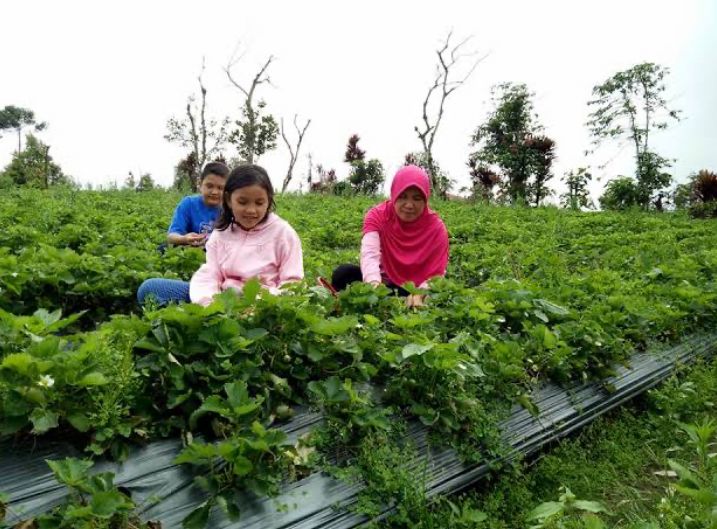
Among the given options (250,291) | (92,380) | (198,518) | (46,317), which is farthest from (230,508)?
(46,317)

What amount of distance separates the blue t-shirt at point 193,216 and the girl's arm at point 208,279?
1512 mm

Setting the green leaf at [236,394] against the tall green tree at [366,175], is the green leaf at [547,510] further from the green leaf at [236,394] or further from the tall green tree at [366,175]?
the tall green tree at [366,175]

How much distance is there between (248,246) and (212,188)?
4.89 feet

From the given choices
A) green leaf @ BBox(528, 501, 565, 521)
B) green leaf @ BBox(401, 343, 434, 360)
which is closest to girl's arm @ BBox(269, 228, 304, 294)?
green leaf @ BBox(401, 343, 434, 360)

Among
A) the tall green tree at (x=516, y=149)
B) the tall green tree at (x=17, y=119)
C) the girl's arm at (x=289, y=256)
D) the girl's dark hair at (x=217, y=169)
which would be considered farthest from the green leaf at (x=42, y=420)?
the tall green tree at (x=17, y=119)

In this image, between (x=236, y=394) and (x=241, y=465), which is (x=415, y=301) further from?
(x=241, y=465)

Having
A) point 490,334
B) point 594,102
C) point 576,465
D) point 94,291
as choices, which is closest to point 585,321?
point 490,334

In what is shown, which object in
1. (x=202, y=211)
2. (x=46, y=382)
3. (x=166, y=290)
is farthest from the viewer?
(x=202, y=211)

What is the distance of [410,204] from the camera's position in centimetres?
380

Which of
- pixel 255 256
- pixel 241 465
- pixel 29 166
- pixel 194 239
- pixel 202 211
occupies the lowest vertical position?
pixel 241 465

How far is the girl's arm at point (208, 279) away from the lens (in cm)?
288

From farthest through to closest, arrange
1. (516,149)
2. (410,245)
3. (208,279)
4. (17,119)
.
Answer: (17,119) < (516,149) < (410,245) < (208,279)

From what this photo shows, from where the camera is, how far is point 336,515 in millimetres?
1784

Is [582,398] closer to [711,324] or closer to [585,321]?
[585,321]
